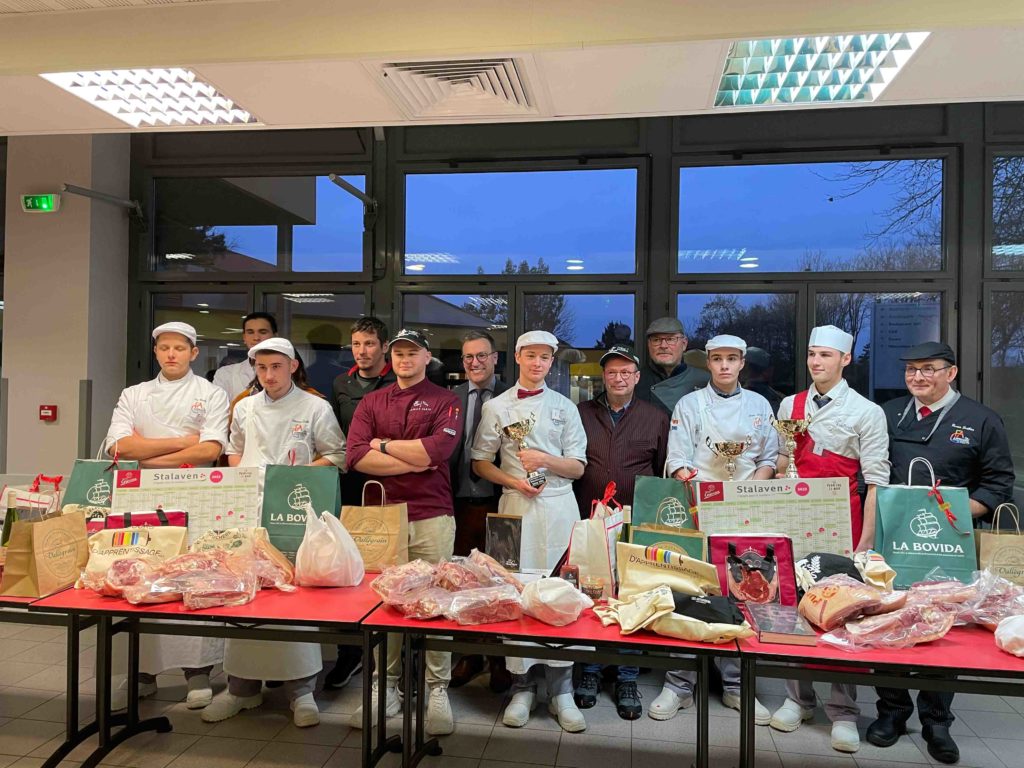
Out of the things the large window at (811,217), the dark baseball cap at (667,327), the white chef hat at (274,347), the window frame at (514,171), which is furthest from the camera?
the window frame at (514,171)

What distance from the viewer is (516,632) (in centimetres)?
229

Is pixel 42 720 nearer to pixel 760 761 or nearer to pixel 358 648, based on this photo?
pixel 358 648

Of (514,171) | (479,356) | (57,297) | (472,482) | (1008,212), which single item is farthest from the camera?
(57,297)

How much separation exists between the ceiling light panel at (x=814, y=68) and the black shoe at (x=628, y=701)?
2.84m

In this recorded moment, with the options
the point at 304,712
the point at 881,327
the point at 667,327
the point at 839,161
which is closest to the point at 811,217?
the point at 839,161

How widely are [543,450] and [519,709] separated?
48.4 inches

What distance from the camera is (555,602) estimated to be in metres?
2.31

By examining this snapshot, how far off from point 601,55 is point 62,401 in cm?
470

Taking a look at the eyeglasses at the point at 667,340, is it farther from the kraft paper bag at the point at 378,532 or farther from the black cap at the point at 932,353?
the kraft paper bag at the point at 378,532

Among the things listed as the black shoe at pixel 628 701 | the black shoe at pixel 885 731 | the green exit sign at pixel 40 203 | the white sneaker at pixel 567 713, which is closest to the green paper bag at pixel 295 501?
the white sneaker at pixel 567 713

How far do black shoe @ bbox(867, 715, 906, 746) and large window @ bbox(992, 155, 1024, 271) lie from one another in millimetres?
3098

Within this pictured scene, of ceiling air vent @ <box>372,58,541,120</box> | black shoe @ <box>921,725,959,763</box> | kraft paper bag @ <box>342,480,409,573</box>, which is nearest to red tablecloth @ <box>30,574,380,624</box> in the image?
kraft paper bag @ <box>342,480,409,573</box>

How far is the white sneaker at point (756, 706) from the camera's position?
10.5 feet

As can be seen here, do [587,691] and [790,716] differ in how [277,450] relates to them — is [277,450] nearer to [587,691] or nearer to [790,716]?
[587,691]
